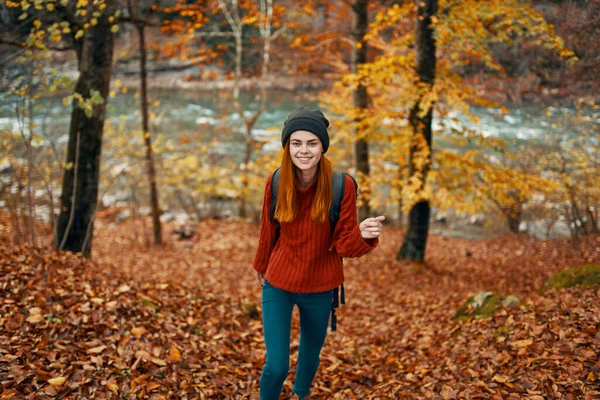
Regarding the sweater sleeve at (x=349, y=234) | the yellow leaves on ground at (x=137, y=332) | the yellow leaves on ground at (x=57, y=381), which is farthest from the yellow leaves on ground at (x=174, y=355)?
the sweater sleeve at (x=349, y=234)

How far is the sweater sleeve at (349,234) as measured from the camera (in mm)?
2586

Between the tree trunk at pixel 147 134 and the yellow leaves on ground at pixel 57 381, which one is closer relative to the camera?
the yellow leaves on ground at pixel 57 381

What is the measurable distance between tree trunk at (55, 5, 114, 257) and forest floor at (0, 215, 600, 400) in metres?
0.57

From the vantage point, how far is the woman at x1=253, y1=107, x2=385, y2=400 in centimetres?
259

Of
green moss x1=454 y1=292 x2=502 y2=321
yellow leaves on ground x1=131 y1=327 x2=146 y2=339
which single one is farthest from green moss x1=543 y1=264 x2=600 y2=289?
yellow leaves on ground x1=131 y1=327 x2=146 y2=339

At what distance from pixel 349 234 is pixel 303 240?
0.97ft

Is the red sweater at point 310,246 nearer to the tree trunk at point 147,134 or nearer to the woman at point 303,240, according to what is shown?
the woman at point 303,240

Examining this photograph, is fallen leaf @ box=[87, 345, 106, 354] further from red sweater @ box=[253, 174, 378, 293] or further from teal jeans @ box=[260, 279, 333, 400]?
red sweater @ box=[253, 174, 378, 293]

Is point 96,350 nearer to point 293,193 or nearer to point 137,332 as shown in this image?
point 137,332

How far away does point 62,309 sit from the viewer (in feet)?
12.0

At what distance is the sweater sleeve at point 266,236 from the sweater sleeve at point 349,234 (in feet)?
1.40

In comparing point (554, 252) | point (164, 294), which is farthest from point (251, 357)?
point (554, 252)

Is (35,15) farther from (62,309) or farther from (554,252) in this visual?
(554,252)

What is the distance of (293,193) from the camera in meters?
2.62
